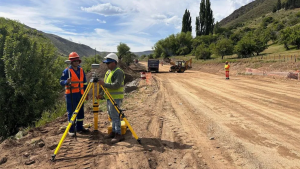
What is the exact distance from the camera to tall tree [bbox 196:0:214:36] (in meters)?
70.9

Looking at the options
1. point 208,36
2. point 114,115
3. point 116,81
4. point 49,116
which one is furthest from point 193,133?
point 208,36

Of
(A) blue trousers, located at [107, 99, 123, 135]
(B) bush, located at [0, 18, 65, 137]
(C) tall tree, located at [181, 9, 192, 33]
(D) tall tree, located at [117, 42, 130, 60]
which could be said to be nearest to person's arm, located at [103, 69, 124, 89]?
(A) blue trousers, located at [107, 99, 123, 135]

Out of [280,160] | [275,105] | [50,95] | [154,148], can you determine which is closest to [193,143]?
[154,148]

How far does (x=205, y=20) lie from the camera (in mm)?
72812

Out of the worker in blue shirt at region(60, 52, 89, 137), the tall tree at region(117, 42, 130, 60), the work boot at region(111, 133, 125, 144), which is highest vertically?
the tall tree at region(117, 42, 130, 60)

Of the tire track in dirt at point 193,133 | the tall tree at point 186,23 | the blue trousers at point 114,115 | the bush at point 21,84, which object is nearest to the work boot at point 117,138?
the blue trousers at point 114,115

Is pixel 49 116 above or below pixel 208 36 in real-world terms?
below

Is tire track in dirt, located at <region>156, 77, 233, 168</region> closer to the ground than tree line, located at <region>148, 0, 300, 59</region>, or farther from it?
closer to the ground

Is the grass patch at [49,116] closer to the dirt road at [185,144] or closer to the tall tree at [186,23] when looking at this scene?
the dirt road at [185,144]

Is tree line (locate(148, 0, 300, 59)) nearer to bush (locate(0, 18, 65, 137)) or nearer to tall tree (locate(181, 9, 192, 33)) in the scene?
tall tree (locate(181, 9, 192, 33))

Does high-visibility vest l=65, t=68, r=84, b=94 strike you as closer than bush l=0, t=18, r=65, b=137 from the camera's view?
Yes

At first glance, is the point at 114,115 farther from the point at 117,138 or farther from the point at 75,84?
the point at 75,84

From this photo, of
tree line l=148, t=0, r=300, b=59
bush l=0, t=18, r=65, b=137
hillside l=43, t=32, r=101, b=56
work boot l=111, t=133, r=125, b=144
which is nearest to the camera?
work boot l=111, t=133, r=125, b=144

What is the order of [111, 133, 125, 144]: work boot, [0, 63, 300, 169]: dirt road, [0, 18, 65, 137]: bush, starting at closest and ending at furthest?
1. [0, 63, 300, 169]: dirt road
2. [111, 133, 125, 144]: work boot
3. [0, 18, 65, 137]: bush
